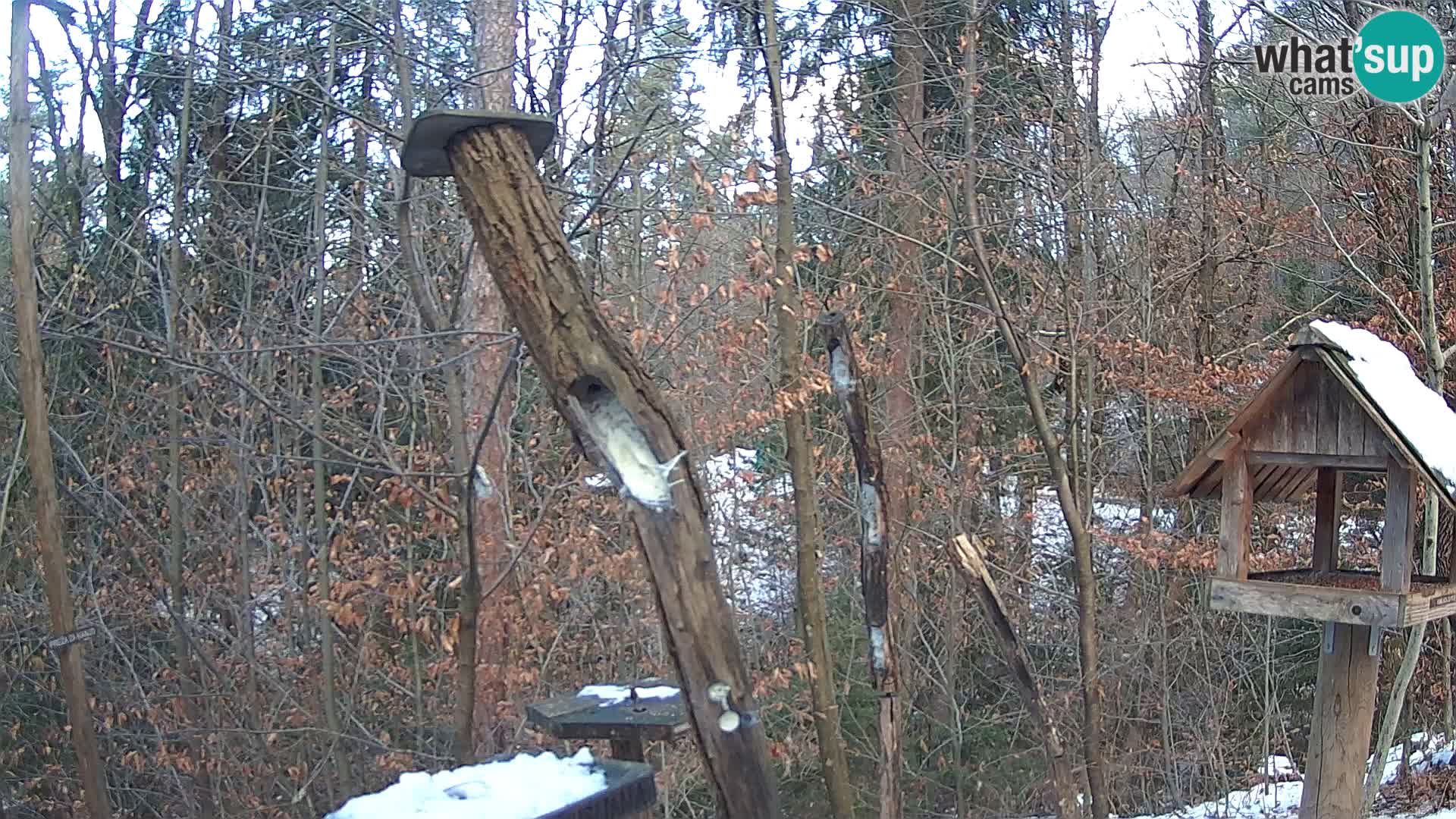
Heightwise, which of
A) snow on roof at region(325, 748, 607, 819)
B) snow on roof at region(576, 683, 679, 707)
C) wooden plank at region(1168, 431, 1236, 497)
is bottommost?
snow on roof at region(576, 683, 679, 707)

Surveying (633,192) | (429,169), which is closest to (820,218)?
(633,192)

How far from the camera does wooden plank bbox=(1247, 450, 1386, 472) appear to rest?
3.74m

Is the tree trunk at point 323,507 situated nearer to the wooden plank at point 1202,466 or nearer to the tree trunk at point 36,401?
the tree trunk at point 36,401

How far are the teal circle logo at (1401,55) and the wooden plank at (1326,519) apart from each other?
2911mm

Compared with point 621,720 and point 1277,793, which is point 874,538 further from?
point 1277,793

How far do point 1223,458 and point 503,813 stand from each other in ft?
9.43

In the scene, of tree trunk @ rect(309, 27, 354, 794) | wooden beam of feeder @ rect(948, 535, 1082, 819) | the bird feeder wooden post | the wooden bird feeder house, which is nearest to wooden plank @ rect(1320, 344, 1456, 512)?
the wooden bird feeder house

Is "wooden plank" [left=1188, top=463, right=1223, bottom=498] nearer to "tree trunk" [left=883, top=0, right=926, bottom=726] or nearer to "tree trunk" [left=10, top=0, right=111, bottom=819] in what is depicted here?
"tree trunk" [left=883, top=0, right=926, bottom=726]

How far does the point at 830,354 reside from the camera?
4320 millimetres

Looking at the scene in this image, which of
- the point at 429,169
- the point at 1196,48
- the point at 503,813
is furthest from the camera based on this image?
the point at 1196,48

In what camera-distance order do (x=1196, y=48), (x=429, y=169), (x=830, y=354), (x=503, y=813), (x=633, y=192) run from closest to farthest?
(x=503, y=813) → (x=429, y=169) → (x=830, y=354) → (x=633, y=192) → (x=1196, y=48)

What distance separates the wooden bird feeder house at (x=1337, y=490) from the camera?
367 cm

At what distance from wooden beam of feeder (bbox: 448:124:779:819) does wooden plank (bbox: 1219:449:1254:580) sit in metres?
2.04

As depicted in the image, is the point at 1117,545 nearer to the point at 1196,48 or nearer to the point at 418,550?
the point at 1196,48
